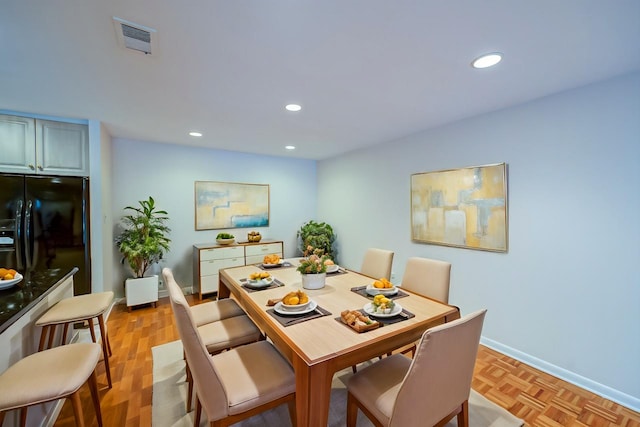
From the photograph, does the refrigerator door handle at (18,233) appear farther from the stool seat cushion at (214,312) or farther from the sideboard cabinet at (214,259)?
the stool seat cushion at (214,312)

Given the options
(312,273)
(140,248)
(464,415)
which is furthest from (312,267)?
(140,248)

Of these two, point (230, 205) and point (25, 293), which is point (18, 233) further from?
point (230, 205)

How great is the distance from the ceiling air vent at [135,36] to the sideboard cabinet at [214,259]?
2.79 meters

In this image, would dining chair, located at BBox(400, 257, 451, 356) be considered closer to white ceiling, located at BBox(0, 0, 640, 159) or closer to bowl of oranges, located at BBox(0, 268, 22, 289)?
white ceiling, located at BBox(0, 0, 640, 159)

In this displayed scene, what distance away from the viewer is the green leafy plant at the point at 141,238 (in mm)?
3480

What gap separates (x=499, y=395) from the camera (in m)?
2.03

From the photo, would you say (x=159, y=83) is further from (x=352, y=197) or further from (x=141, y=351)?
(x=352, y=197)

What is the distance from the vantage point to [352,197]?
4.55m

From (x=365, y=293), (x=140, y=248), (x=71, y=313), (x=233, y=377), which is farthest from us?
(x=140, y=248)

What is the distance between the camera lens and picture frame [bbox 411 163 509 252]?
2.62 meters

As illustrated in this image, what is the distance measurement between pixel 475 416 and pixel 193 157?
4.45m

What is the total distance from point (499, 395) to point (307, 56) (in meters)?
2.73

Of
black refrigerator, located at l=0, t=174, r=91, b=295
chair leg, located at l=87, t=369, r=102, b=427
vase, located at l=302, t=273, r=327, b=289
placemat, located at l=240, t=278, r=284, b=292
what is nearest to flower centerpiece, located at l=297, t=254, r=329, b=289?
vase, located at l=302, t=273, r=327, b=289

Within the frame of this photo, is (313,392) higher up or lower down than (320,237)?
lower down
